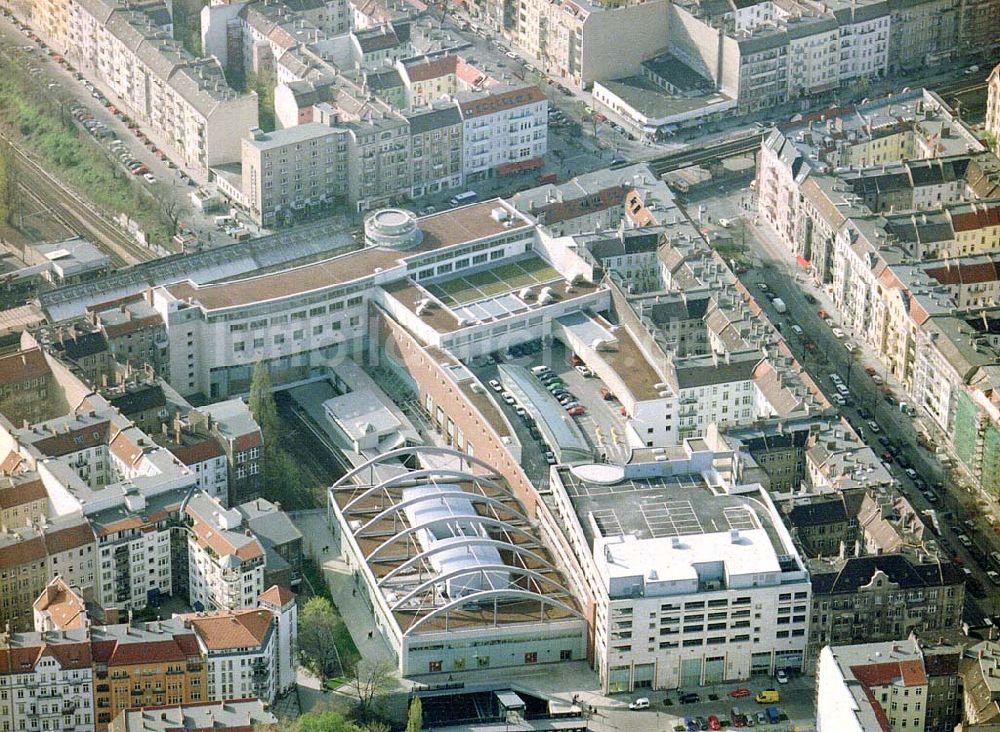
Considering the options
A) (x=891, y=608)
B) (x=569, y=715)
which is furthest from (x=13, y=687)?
(x=891, y=608)

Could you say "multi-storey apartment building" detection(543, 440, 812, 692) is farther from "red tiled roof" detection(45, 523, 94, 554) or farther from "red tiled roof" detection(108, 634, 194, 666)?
"red tiled roof" detection(45, 523, 94, 554)

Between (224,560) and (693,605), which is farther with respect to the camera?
(224,560)

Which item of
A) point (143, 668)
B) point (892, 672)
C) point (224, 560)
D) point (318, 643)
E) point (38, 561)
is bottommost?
point (892, 672)

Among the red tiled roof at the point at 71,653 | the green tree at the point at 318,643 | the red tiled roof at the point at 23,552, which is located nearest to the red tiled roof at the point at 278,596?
the green tree at the point at 318,643

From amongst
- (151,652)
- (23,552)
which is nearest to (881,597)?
(151,652)

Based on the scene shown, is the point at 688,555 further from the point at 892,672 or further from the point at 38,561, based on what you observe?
the point at 38,561
